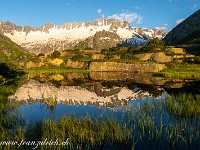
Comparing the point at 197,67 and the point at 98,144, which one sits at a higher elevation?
the point at 197,67

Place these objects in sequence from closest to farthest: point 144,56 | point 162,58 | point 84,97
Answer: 1. point 84,97
2. point 162,58
3. point 144,56

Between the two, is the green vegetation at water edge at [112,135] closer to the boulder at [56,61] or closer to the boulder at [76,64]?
the boulder at [76,64]

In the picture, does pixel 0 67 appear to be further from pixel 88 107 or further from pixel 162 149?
pixel 162 149

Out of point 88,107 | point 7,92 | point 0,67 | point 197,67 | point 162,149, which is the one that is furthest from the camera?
point 197,67

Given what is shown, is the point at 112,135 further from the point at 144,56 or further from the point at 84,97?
the point at 144,56

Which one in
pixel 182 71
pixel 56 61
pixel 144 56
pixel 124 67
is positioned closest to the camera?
pixel 182 71

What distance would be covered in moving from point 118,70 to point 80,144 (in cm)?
11913

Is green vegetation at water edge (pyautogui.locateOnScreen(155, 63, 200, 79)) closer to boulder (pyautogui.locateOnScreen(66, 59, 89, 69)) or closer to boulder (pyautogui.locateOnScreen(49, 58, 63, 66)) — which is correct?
boulder (pyautogui.locateOnScreen(66, 59, 89, 69))

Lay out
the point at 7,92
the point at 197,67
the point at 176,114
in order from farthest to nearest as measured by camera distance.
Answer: the point at 197,67 → the point at 7,92 → the point at 176,114

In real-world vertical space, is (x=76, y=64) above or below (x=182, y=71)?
above

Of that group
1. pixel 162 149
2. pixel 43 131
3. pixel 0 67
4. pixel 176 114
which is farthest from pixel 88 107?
pixel 0 67

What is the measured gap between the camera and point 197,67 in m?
116

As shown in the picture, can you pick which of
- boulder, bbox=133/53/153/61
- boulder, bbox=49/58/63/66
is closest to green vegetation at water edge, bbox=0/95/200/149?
boulder, bbox=133/53/153/61

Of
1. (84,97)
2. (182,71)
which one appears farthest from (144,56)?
(84,97)
